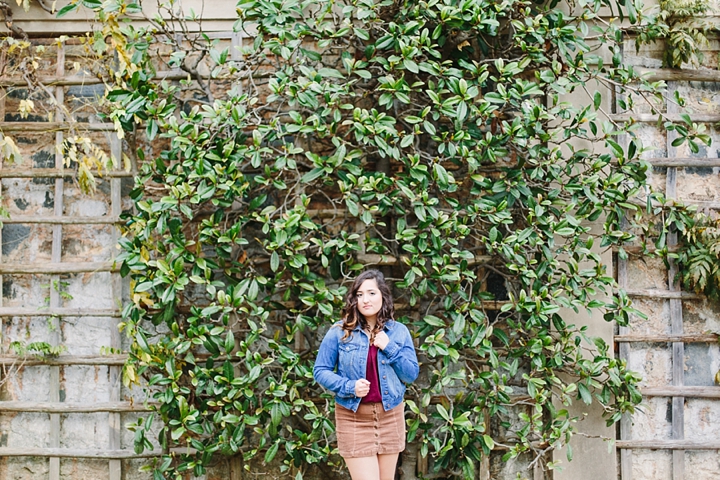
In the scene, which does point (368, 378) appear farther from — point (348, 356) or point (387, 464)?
point (387, 464)

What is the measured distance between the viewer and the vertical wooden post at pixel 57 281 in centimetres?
377

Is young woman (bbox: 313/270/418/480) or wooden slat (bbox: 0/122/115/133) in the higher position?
wooden slat (bbox: 0/122/115/133)

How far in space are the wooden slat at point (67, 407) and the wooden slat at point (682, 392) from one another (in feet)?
9.18

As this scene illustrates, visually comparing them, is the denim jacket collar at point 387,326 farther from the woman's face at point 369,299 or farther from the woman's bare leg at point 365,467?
the woman's bare leg at point 365,467

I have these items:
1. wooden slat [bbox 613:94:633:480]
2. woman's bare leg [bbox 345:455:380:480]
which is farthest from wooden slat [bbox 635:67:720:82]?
woman's bare leg [bbox 345:455:380:480]

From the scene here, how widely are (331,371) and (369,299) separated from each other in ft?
1.12

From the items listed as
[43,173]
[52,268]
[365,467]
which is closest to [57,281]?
[52,268]

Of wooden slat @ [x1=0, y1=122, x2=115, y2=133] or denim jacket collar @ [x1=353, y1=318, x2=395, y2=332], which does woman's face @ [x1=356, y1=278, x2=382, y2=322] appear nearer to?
denim jacket collar @ [x1=353, y1=318, x2=395, y2=332]

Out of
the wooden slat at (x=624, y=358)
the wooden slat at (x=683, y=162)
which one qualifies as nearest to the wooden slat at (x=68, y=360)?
the wooden slat at (x=624, y=358)

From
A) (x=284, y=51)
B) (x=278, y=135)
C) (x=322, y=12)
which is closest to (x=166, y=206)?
(x=278, y=135)

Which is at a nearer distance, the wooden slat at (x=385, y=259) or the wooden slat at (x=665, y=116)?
the wooden slat at (x=385, y=259)

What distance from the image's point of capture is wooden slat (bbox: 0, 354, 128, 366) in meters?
3.75

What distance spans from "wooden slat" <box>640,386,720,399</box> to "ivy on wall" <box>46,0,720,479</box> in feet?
0.83

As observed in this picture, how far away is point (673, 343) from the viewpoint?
3799 mm
